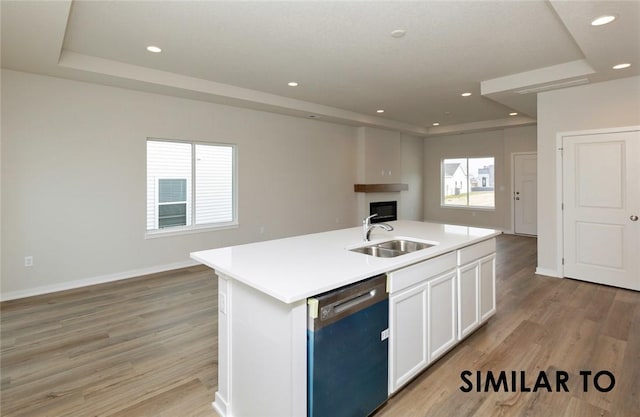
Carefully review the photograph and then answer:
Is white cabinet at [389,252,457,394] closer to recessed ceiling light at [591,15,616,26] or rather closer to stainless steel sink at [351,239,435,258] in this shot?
stainless steel sink at [351,239,435,258]

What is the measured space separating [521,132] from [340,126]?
4.26m

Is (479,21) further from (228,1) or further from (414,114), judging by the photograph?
(414,114)

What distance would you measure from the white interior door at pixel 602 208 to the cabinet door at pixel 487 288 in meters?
2.25

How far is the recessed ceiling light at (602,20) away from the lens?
2.61 meters

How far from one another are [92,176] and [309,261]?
12.0ft

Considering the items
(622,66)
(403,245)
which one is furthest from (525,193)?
(403,245)

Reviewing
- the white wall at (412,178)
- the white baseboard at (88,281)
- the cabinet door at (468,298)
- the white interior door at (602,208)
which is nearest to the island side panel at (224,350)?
the cabinet door at (468,298)

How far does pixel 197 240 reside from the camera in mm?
5227

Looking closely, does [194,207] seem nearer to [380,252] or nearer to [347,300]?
[380,252]

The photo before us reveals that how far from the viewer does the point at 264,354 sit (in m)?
1.63

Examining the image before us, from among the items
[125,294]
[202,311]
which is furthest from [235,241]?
[202,311]

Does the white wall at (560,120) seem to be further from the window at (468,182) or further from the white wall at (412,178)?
the white wall at (412,178)

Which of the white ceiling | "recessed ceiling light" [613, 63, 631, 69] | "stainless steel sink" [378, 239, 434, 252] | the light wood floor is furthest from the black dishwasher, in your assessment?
"recessed ceiling light" [613, 63, 631, 69]

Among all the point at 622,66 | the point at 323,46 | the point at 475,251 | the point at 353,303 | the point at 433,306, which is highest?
the point at 323,46
